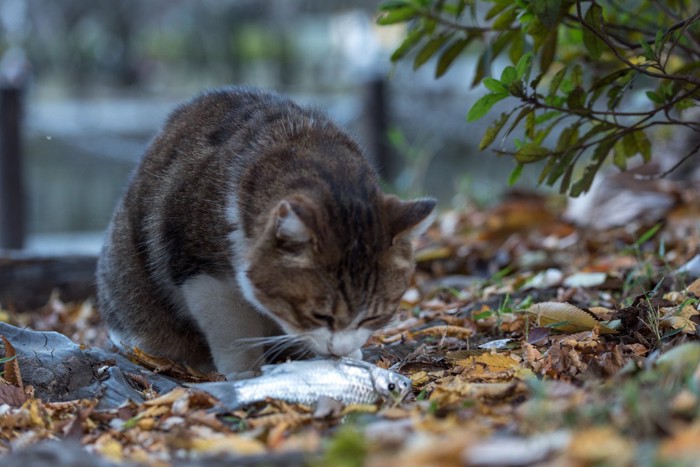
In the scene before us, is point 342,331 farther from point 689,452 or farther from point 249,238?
point 689,452

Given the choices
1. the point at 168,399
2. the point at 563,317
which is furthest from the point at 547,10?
the point at 168,399

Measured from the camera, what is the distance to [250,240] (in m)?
2.96

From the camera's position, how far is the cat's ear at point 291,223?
2.62m

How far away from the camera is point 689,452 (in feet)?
5.05

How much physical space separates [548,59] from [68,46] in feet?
95.5

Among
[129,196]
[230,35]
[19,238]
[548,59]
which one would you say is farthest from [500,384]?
[230,35]

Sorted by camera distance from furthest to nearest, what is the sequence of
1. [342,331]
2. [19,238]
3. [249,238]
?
[19,238], [249,238], [342,331]

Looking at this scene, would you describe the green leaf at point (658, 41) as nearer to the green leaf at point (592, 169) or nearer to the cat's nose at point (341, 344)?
the green leaf at point (592, 169)

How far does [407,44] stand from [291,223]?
53.3 inches

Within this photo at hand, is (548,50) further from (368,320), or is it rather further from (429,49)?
(368,320)

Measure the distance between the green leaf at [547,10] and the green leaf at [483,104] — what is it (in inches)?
11.8

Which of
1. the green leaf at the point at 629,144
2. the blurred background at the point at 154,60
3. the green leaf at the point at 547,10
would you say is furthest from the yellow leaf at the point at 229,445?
the blurred background at the point at 154,60

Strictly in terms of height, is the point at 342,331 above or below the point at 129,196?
below

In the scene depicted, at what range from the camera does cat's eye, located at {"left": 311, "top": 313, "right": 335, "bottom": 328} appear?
2755 mm
